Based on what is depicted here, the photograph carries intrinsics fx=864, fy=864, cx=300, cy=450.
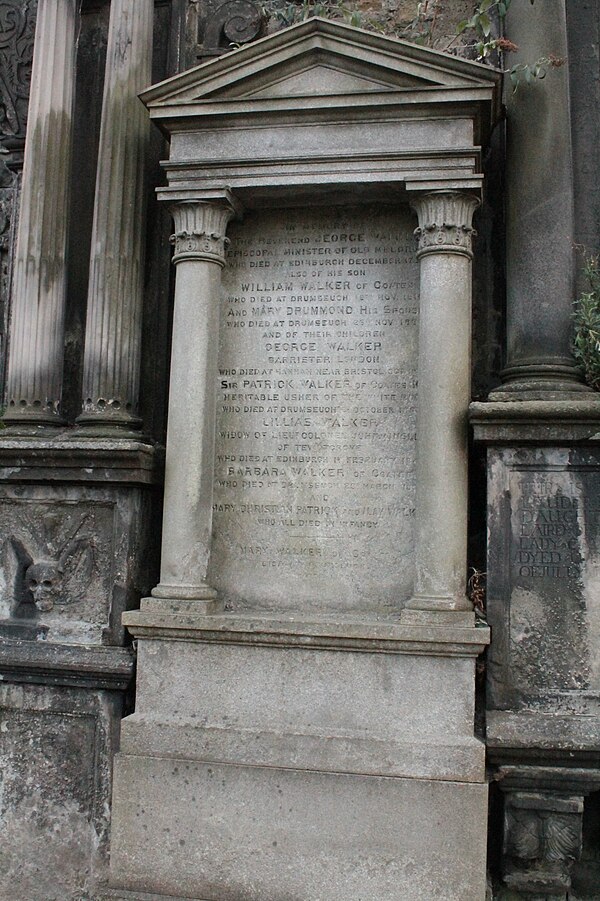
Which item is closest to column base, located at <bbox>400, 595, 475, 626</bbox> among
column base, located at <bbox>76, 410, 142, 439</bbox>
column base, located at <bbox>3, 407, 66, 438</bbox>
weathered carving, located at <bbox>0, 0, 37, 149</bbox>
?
column base, located at <bbox>76, 410, 142, 439</bbox>

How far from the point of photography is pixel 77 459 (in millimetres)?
6012

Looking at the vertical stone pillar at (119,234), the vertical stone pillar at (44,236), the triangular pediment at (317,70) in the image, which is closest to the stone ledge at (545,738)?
the vertical stone pillar at (119,234)

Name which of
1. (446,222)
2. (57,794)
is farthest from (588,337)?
(57,794)

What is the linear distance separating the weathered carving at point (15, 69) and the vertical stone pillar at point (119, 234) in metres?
1.15

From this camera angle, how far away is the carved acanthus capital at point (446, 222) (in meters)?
5.69

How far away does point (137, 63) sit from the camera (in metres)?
6.56

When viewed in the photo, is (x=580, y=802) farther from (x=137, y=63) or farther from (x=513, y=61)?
(x=137, y=63)

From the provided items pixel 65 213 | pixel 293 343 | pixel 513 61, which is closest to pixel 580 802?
pixel 293 343

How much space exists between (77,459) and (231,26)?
12.0 feet

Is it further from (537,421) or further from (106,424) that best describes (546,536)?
(106,424)

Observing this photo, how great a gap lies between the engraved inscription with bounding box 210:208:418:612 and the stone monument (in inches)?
0.6

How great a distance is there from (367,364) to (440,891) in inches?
133

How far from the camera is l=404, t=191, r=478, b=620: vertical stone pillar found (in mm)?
5512

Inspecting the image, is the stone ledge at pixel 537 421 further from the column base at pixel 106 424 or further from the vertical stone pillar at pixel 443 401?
the column base at pixel 106 424
